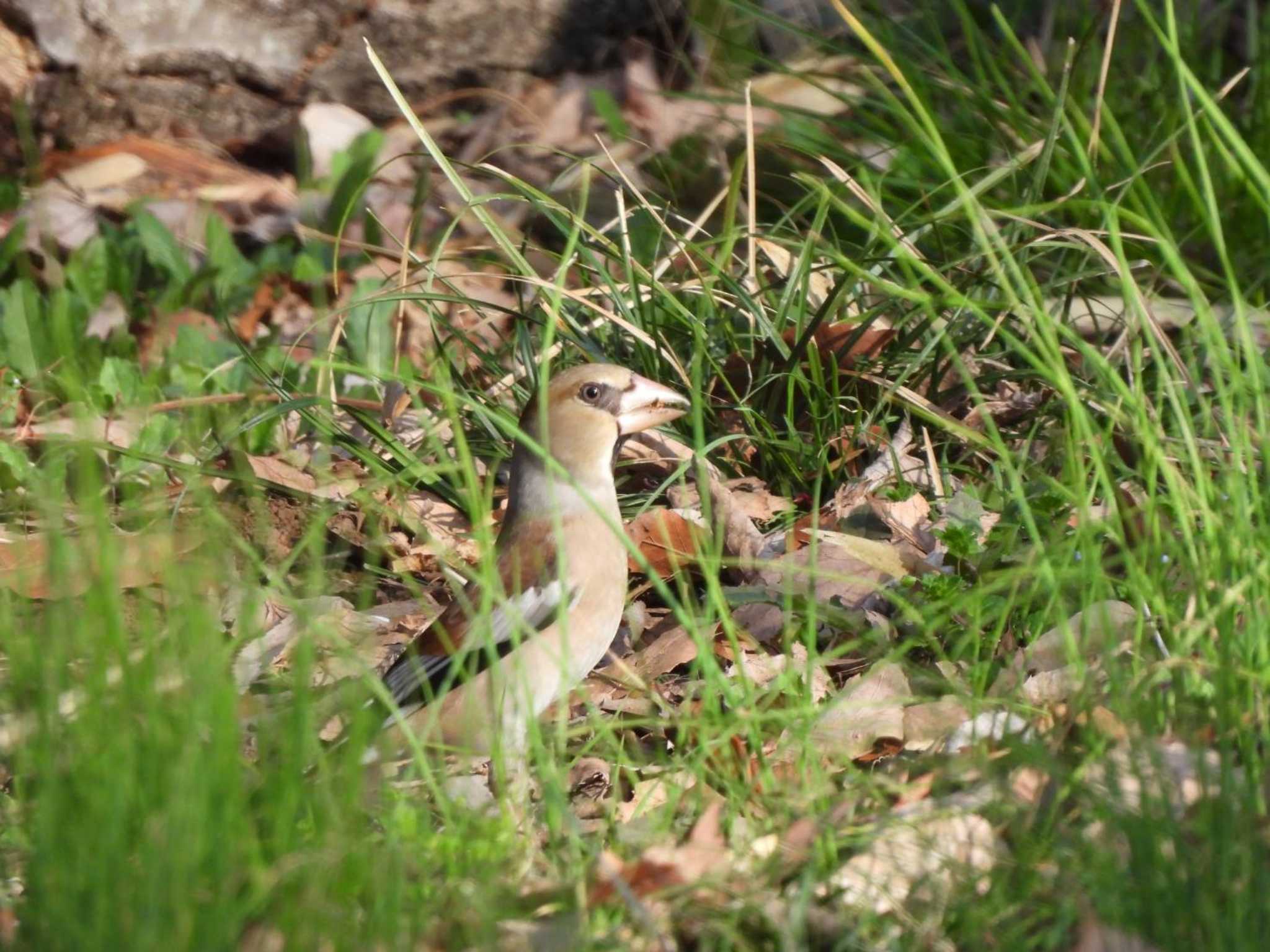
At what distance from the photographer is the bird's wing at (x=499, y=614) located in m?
3.01

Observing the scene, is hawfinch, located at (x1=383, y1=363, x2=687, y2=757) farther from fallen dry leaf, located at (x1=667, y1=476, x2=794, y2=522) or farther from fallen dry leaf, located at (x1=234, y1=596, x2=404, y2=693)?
fallen dry leaf, located at (x1=667, y1=476, x2=794, y2=522)

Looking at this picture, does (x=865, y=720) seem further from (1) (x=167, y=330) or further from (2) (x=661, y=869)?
(1) (x=167, y=330)

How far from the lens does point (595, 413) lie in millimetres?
3490

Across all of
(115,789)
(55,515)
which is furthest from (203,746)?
(55,515)

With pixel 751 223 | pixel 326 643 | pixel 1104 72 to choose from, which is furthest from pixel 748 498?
pixel 1104 72

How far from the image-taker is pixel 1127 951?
6.55ft

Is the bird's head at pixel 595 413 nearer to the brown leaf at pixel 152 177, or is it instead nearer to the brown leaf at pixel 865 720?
the brown leaf at pixel 865 720

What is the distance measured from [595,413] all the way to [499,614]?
49 centimetres

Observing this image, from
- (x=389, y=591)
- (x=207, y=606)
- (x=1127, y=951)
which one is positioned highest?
(x=207, y=606)

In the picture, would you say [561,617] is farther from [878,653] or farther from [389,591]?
[389,591]

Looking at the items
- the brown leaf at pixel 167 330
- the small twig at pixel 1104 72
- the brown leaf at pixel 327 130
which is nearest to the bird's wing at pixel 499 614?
the small twig at pixel 1104 72

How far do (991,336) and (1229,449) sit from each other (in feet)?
2.67

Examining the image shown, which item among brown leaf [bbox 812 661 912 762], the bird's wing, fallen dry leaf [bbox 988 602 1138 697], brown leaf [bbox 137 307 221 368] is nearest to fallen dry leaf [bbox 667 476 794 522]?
the bird's wing

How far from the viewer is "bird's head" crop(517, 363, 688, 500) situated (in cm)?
349
